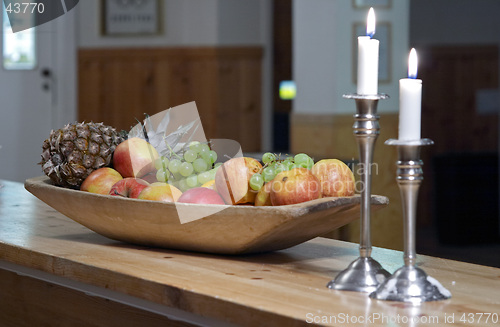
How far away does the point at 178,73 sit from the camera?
216 inches

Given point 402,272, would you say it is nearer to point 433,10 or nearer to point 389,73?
point 389,73

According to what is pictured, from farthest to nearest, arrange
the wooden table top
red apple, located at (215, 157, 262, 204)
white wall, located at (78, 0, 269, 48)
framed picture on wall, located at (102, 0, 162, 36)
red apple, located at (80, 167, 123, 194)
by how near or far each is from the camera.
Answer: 1. framed picture on wall, located at (102, 0, 162, 36)
2. white wall, located at (78, 0, 269, 48)
3. red apple, located at (80, 167, 123, 194)
4. red apple, located at (215, 157, 262, 204)
5. the wooden table top

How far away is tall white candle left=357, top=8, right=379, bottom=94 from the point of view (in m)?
1.01

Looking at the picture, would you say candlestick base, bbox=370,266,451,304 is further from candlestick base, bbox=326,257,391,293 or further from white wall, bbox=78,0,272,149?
white wall, bbox=78,0,272,149

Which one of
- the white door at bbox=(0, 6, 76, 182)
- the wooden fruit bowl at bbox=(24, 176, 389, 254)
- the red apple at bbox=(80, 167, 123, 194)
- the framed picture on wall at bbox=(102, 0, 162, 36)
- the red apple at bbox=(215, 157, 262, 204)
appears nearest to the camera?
the wooden fruit bowl at bbox=(24, 176, 389, 254)

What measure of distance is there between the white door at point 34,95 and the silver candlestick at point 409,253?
5024 mm

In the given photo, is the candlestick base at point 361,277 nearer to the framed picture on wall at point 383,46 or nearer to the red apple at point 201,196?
the red apple at point 201,196

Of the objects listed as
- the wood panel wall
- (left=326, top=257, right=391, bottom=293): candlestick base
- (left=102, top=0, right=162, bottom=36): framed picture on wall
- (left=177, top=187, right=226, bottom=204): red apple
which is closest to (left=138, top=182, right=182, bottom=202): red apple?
(left=177, top=187, right=226, bottom=204): red apple

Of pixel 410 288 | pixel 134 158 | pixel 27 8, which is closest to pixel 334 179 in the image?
pixel 410 288

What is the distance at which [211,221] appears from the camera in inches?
46.8

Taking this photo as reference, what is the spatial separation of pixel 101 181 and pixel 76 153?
0.09 meters

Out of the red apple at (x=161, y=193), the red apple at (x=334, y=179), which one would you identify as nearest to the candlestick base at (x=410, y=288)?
the red apple at (x=334, y=179)

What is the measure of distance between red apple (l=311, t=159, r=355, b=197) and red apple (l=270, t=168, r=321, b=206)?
0.04 metres

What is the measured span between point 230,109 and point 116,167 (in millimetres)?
4026
